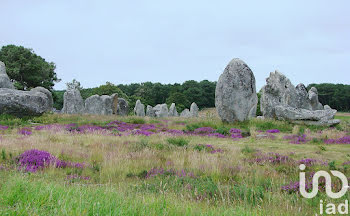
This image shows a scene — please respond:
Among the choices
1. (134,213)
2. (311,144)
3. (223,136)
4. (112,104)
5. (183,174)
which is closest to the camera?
(134,213)

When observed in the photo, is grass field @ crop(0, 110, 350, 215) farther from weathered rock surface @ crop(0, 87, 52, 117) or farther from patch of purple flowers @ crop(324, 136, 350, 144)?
weathered rock surface @ crop(0, 87, 52, 117)

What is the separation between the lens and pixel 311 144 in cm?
1354

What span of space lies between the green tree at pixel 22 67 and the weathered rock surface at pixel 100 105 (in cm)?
1327

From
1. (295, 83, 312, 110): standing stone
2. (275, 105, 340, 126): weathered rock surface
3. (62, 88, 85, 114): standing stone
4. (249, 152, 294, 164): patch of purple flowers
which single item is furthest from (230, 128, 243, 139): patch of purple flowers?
(62, 88, 85, 114): standing stone

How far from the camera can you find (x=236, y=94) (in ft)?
70.2

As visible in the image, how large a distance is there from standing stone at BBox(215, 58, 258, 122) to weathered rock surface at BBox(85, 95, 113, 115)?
22.0m

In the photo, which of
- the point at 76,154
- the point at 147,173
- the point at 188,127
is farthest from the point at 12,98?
the point at 147,173

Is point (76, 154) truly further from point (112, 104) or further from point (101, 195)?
point (112, 104)

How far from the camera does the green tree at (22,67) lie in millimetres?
48406

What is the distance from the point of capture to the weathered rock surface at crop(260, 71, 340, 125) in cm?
2138

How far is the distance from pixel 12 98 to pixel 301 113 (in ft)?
67.3

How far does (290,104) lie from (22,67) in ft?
140

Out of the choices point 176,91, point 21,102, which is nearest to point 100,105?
point 21,102

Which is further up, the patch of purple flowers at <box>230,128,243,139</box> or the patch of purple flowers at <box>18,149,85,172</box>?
the patch of purple flowers at <box>18,149,85,172</box>
